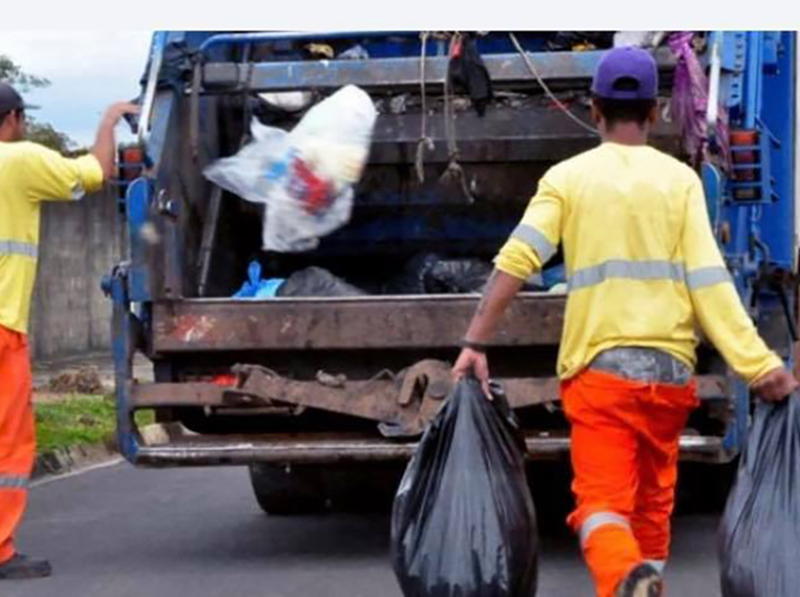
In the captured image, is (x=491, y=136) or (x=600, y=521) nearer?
(x=600, y=521)

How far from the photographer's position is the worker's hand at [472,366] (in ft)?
→ 17.0

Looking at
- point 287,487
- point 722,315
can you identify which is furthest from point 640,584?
point 287,487

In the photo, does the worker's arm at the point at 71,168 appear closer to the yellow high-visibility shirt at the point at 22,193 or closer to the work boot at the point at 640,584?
the yellow high-visibility shirt at the point at 22,193

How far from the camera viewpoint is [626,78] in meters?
5.13

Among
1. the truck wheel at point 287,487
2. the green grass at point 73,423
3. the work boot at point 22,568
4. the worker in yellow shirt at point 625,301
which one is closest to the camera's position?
the worker in yellow shirt at point 625,301

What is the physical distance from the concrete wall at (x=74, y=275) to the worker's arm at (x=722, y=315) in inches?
548

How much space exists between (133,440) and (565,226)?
2515mm

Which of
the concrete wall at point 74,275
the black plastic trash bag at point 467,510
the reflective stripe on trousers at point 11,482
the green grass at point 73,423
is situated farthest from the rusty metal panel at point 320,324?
the concrete wall at point 74,275

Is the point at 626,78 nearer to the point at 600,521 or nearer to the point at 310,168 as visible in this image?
the point at 600,521

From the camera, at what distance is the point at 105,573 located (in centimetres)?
714

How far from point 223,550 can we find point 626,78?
3272 millimetres

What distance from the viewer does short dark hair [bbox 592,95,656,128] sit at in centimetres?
518

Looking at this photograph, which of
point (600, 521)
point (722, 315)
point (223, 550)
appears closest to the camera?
point (600, 521)

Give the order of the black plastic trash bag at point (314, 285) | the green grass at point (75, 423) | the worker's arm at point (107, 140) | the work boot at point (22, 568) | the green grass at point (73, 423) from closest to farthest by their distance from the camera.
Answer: the worker's arm at point (107, 140) → the work boot at point (22, 568) → the black plastic trash bag at point (314, 285) → the green grass at point (75, 423) → the green grass at point (73, 423)
